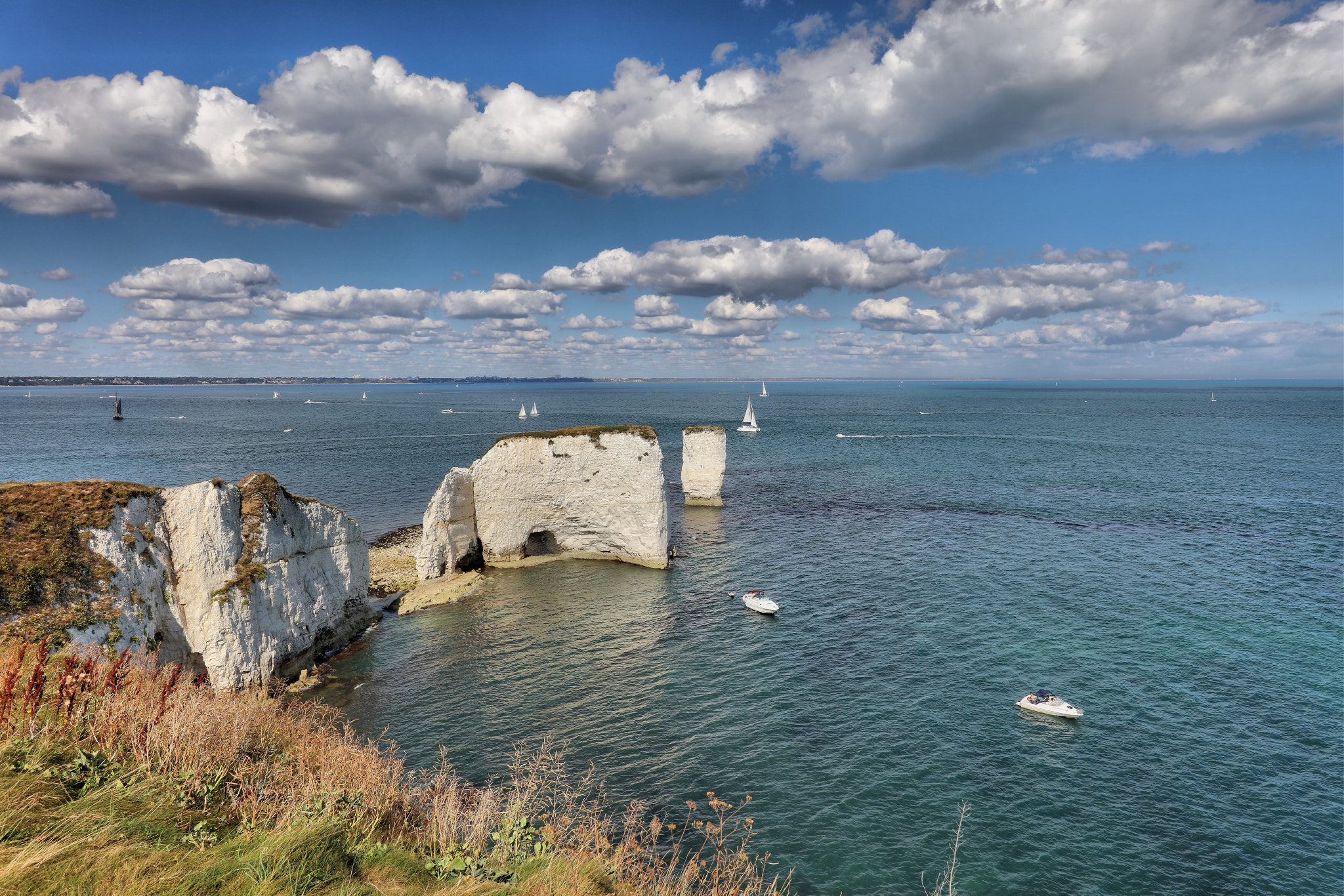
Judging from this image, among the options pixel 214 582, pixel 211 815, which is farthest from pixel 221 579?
pixel 211 815

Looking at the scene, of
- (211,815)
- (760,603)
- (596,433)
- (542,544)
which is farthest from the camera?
(542,544)

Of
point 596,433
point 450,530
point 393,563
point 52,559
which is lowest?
point 393,563

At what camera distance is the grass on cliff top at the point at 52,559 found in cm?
1780

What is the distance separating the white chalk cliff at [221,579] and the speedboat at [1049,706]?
30440 millimetres

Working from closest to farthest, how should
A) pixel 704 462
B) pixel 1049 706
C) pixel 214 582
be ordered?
pixel 1049 706 < pixel 214 582 < pixel 704 462

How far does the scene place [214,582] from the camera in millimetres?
23281

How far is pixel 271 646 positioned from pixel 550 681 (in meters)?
11.7

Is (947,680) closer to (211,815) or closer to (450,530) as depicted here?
(211,815)

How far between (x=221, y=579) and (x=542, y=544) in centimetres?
2324

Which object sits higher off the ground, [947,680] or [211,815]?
[211,815]

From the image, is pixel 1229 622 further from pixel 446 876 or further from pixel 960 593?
pixel 446 876

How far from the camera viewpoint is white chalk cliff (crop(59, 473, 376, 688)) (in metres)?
20.5

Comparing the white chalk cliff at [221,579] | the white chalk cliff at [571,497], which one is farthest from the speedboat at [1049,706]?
the white chalk cliff at [221,579]

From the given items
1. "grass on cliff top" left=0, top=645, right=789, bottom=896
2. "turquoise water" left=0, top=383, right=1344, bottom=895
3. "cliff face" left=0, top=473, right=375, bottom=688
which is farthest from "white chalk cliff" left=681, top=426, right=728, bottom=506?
"grass on cliff top" left=0, top=645, right=789, bottom=896
